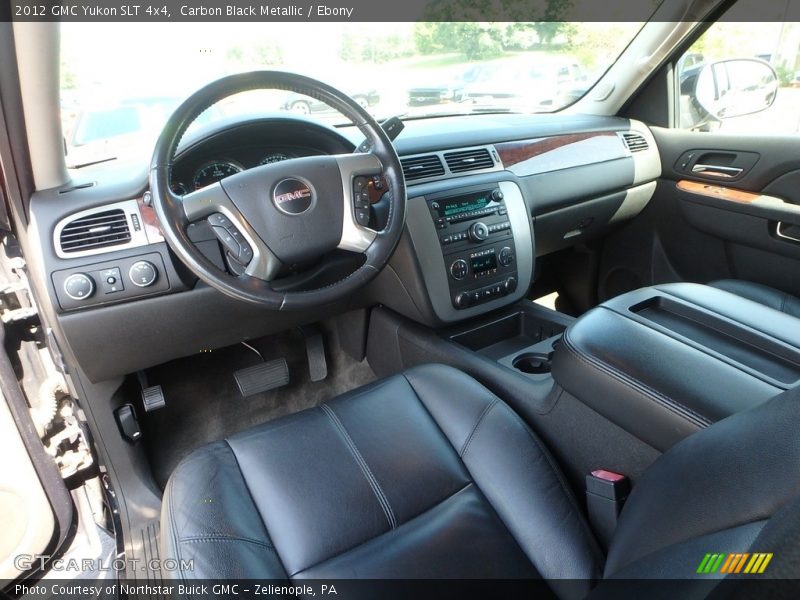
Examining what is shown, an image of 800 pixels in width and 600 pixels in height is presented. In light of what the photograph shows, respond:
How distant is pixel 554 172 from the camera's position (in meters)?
2.04

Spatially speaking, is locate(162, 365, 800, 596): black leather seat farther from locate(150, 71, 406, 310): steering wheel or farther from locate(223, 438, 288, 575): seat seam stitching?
locate(150, 71, 406, 310): steering wheel

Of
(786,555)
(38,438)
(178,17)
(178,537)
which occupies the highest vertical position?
(178,17)

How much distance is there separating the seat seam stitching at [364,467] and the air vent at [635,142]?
1.72 metres

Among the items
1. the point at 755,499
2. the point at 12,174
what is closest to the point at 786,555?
the point at 755,499

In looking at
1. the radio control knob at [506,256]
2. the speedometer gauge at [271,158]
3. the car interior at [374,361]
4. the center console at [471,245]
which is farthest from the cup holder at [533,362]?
the speedometer gauge at [271,158]

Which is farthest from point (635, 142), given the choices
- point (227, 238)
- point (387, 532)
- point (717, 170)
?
point (387, 532)

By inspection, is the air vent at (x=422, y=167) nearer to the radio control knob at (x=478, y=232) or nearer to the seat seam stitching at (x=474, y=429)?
the radio control knob at (x=478, y=232)

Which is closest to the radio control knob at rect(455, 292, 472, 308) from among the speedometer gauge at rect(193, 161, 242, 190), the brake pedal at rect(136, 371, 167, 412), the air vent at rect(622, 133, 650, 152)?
the speedometer gauge at rect(193, 161, 242, 190)

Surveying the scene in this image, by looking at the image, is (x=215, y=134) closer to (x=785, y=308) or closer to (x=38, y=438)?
(x=38, y=438)

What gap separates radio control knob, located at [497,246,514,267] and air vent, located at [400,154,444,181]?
0.31m

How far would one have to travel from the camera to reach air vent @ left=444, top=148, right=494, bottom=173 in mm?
1785

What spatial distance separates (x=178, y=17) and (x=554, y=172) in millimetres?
1348

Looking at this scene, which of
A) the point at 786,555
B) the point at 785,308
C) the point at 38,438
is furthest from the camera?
the point at 785,308

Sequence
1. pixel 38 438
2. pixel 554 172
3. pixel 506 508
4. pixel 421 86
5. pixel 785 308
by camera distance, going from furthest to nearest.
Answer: pixel 554 172
pixel 421 86
pixel 785 308
pixel 38 438
pixel 506 508
